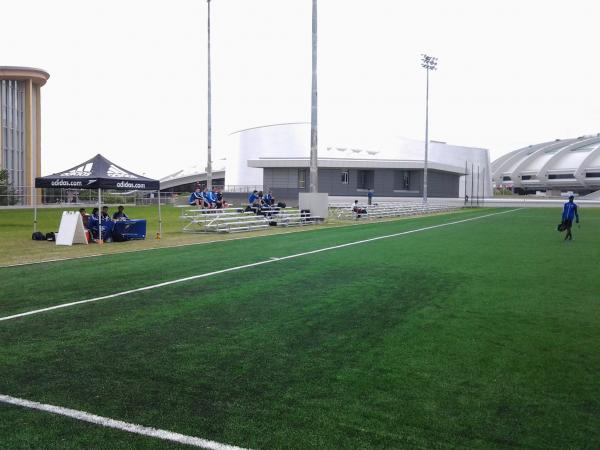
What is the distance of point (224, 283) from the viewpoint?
1006 cm

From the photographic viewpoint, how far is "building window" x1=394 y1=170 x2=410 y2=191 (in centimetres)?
7031

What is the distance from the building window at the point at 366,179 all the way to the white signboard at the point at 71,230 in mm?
53065

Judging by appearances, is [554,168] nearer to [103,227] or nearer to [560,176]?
[560,176]

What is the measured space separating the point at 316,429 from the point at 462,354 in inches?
93.6

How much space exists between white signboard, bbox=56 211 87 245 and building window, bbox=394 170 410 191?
5530cm

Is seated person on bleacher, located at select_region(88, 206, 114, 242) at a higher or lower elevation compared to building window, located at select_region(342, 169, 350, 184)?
lower

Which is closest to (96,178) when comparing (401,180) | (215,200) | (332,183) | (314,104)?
(215,200)

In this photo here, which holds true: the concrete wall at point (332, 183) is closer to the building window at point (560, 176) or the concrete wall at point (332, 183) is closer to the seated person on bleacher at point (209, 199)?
the seated person on bleacher at point (209, 199)

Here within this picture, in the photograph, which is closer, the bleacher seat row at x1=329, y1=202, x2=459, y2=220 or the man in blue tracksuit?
the man in blue tracksuit

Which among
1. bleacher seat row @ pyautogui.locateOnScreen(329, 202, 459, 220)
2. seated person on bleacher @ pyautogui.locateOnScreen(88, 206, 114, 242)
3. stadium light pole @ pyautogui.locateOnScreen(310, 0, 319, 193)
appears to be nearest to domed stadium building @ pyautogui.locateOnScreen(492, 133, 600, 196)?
bleacher seat row @ pyautogui.locateOnScreen(329, 202, 459, 220)

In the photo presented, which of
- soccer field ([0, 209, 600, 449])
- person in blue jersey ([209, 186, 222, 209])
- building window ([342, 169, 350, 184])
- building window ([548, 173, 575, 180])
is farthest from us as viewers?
building window ([548, 173, 575, 180])

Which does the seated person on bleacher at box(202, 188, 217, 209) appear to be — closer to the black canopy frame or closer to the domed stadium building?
the black canopy frame

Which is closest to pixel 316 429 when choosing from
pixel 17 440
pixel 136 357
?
pixel 17 440

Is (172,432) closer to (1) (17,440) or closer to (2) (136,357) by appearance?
(1) (17,440)
